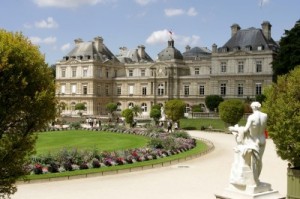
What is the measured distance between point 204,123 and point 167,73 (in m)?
21.4

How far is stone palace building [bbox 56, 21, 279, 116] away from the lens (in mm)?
55562

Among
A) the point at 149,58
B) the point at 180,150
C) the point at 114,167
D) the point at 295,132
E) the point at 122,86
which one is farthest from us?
the point at 149,58

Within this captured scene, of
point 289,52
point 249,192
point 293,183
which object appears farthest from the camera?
point 289,52

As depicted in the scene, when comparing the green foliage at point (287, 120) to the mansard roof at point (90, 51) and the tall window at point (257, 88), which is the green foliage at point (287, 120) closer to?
the tall window at point (257, 88)

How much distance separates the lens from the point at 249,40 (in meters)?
56.1

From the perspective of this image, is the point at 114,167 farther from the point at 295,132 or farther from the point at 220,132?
the point at 220,132

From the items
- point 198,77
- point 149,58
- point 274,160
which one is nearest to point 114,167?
point 274,160

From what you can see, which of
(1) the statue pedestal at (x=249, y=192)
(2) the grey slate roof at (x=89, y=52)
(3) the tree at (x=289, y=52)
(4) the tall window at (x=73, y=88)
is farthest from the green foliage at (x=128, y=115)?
(4) the tall window at (x=73, y=88)

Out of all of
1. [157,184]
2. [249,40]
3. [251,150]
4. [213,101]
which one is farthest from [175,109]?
[251,150]

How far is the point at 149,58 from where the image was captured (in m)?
79.0

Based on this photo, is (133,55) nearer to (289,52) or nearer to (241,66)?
(241,66)

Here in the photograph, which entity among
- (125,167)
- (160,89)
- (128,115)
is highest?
(160,89)

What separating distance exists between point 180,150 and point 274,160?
5.26 metres

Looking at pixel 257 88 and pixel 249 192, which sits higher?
pixel 257 88
